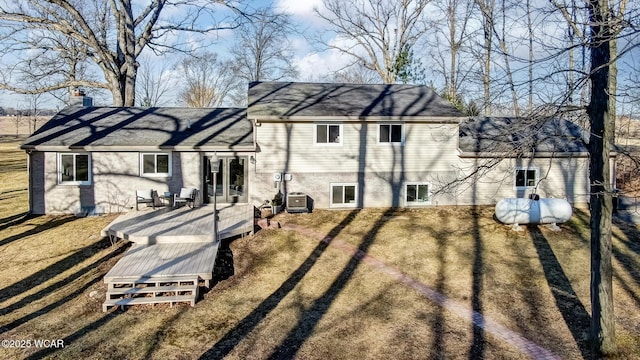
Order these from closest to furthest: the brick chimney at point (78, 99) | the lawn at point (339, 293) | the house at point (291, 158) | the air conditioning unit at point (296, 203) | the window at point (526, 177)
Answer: the lawn at point (339, 293) < the house at point (291, 158) < the air conditioning unit at point (296, 203) < the window at point (526, 177) < the brick chimney at point (78, 99)

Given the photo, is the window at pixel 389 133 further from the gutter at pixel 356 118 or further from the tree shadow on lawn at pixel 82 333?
the tree shadow on lawn at pixel 82 333

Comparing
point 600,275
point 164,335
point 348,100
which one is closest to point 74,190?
point 164,335

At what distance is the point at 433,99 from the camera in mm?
18812

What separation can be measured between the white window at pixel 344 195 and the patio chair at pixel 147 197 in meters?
6.86

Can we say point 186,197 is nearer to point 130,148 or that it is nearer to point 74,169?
point 130,148

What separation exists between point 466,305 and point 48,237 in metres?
13.3

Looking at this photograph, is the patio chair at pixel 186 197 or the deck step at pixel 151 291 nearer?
the deck step at pixel 151 291

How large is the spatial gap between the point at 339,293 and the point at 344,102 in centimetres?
974

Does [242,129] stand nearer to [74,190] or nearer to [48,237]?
[74,190]

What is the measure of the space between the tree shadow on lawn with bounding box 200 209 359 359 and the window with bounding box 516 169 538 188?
8883 millimetres

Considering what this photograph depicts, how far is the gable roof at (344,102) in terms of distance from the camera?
16.3m

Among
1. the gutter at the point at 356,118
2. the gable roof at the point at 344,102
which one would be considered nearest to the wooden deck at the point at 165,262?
the gutter at the point at 356,118

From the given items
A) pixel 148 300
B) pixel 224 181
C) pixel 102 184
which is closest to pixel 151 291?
pixel 148 300

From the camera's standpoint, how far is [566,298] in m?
9.96
